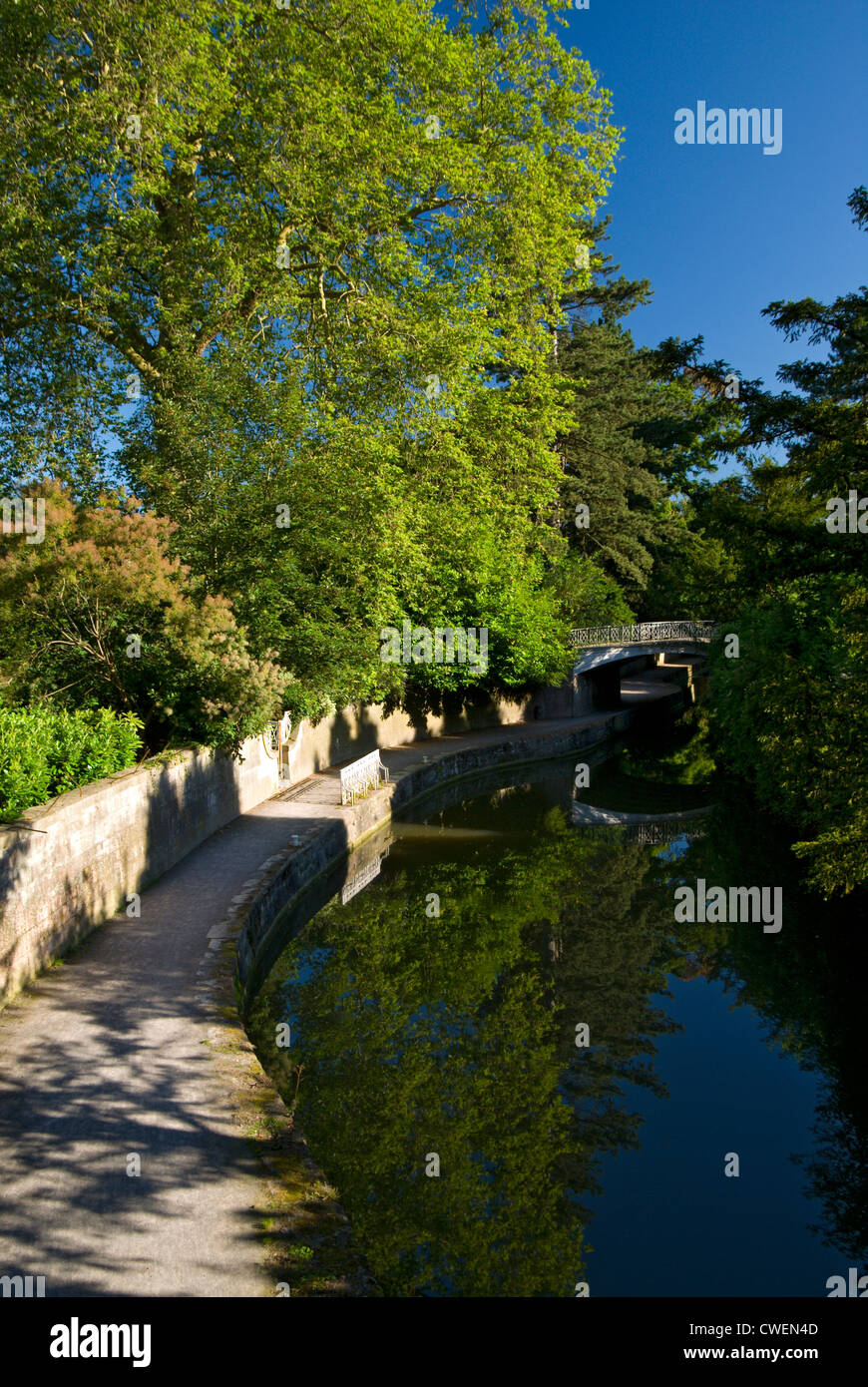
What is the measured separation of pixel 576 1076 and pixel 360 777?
35.7ft

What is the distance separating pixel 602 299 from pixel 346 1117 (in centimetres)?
4520

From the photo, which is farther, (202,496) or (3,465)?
(3,465)

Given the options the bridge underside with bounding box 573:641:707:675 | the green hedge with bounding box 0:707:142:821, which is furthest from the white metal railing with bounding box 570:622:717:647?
the green hedge with bounding box 0:707:142:821

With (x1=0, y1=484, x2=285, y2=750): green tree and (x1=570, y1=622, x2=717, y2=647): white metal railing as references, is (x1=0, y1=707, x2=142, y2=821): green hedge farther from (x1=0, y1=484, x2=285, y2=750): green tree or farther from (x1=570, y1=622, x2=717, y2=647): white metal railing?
(x1=570, y1=622, x2=717, y2=647): white metal railing

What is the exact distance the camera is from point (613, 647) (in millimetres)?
38531

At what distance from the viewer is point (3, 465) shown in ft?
64.6

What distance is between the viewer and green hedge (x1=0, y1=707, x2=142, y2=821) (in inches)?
363

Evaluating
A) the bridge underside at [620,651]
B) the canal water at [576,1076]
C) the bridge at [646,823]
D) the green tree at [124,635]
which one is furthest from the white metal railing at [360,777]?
the bridge underside at [620,651]

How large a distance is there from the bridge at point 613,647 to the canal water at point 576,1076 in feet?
68.0

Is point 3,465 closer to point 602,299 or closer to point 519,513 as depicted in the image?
point 519,513

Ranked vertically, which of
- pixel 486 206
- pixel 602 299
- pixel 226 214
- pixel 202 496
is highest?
pixel 602 299

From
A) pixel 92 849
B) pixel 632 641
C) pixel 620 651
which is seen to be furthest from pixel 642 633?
pixel 92 849
